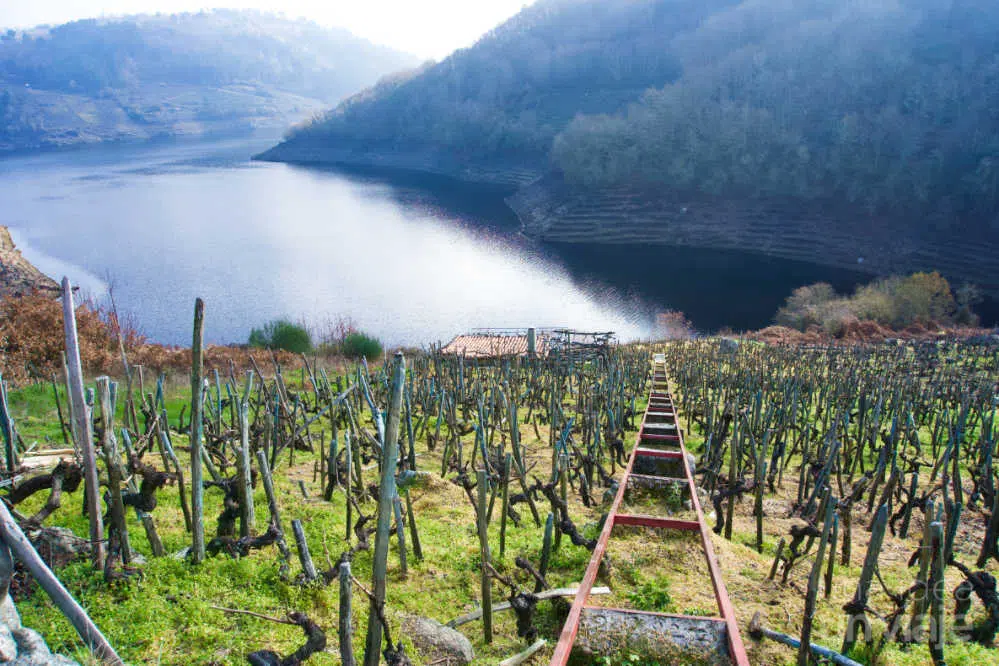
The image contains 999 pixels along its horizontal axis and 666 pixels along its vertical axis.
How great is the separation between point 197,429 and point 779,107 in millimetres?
84653

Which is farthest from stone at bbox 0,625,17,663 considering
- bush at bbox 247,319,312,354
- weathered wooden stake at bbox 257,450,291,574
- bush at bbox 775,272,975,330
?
bush at bbox 775,272,975,330

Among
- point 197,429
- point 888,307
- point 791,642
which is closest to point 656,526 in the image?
point 791,642

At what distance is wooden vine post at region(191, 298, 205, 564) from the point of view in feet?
17.0

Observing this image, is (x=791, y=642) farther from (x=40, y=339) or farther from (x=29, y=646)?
(x=40, y=339)

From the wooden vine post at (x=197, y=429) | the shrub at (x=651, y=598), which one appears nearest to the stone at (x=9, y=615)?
the wooden vine post at (x=197, y=429)

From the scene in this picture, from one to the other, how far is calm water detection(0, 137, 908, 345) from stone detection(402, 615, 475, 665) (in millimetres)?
32240

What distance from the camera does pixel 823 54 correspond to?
7756 cm

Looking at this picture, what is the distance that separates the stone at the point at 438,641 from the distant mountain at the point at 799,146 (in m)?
60.4

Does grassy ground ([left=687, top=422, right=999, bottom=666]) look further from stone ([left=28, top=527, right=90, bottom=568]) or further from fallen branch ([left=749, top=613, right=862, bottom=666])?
stone ([left=28, top=527, right=90, bottom=568])

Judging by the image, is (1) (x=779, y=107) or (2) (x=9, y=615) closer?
(2) (x=9, y=615)

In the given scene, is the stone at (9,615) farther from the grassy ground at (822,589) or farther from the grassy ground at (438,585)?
the grassy ground at (822,589)

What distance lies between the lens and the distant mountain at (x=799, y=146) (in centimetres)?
6175

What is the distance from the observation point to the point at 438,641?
18.0 ft

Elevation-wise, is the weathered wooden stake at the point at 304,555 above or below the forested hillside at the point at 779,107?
below
